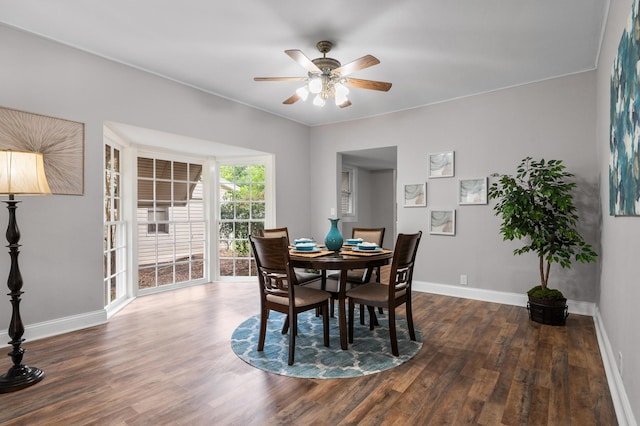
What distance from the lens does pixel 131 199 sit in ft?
14.0

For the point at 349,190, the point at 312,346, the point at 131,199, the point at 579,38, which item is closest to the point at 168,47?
the point at 131,199

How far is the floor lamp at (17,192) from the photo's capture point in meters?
2.09

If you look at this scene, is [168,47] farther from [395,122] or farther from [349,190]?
[349,190]

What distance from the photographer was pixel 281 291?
2570 mm

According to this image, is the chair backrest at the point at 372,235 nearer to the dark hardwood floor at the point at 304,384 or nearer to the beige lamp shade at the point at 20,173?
the dark hardwood floor at the point at 304,384

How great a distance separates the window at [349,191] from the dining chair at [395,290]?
420 cm

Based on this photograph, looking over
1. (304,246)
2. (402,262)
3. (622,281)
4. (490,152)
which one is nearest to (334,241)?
(304,246)

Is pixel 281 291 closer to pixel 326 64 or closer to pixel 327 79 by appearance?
pixel 327 79

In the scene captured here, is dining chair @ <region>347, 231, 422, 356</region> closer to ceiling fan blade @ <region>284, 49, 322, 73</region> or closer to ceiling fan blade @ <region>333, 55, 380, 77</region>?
ceiling fan blade @ <region>333, 55, 380, 77</region>

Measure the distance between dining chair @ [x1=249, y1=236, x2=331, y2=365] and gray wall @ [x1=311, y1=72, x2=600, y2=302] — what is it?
2.48 meters

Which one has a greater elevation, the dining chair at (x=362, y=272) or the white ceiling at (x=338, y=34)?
the white ceiling at (x=338, y=34)

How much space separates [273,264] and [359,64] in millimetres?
1690

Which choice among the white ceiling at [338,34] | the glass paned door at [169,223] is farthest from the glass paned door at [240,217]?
the white ceiling at [338,34]

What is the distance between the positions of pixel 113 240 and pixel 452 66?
4338 mm
